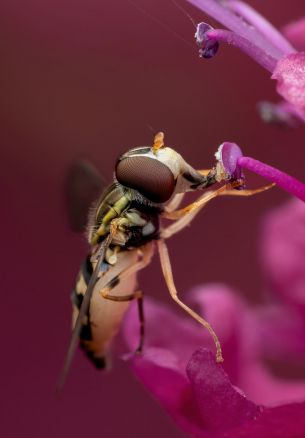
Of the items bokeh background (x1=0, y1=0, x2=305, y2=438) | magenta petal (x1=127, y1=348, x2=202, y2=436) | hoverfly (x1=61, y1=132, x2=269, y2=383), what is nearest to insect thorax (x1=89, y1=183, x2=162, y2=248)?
hoverfly (x1=61, y1=132, x2=269, y2=383)

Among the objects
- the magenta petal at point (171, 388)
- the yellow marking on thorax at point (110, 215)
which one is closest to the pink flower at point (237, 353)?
the magenta petal at point (171, 388)

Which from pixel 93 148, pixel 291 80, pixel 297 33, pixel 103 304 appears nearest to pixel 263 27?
pixel 297 33

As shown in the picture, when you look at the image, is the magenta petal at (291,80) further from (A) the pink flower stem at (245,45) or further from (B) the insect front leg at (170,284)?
(B) the insect front leg at (170,284)

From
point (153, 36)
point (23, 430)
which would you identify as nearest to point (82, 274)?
point (23, 430)

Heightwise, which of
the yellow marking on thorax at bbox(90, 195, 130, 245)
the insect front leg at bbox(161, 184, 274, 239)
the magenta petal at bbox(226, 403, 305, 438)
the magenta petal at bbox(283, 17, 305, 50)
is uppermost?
the magenta petal at bbox(283, 17, 305, 50)

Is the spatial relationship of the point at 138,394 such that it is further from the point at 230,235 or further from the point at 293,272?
the point at 293,272

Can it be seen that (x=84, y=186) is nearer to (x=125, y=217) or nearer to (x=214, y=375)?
(x=125, y=217)

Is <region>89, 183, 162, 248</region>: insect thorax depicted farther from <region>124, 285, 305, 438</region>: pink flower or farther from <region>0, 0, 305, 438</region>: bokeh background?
<region>0, 0, 305, 438</region>: bokeh background

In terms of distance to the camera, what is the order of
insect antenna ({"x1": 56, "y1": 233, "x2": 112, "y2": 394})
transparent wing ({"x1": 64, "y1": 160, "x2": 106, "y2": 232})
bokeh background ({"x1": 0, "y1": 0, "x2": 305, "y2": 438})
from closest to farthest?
insect antenna ({"x1": 56, "y1": 233, "x2": 112, "y2": 394}), transparent wing ({"x1": 64, "y1": 160, "x2": 106, "y2": 232}), bokeh background ({"x1": 0, "y1": 0, "x2": 305, "y2": 438})
